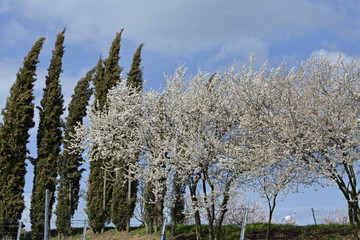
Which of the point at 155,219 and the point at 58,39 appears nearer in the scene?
the point at 155,219

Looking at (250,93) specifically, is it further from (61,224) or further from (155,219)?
(61,224)

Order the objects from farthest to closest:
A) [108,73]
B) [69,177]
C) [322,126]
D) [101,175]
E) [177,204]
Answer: [108,73], [69,177], [101,175], [177,204], [322,126]

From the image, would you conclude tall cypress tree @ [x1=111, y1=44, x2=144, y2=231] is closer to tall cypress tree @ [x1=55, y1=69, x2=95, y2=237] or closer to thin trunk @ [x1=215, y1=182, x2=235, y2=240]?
tall cypress tree @ [x1=55, y1=69, x2=95, y2=237]

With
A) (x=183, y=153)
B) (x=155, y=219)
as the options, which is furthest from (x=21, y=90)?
(x=183, y=153)

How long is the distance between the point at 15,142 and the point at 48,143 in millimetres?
1897

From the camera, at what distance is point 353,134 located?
11297mm

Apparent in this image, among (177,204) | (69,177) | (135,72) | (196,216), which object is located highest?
(135,72)

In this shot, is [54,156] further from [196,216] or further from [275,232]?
[275,232]

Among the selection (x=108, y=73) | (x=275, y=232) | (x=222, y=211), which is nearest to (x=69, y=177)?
(x=108, y=73)

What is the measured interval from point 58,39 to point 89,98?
5229 millimetres

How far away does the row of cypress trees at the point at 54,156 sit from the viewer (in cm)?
2070

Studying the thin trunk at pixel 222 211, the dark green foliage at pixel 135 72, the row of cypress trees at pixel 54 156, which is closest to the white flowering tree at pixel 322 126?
the thin trunk at pixel 222 211

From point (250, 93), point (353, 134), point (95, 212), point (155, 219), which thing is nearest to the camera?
point (353, 134)

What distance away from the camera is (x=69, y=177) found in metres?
22.3
